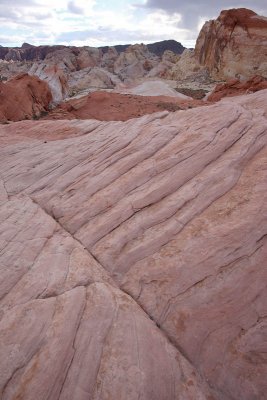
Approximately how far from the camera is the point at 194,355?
512 cm

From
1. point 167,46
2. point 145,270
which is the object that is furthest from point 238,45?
point 167,46

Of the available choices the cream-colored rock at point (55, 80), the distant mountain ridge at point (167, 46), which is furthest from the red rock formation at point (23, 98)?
the distant mountain ridge at point (167, 46)

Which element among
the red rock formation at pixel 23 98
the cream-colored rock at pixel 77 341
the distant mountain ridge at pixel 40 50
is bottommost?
the cream-colored rock at pixel 77 341

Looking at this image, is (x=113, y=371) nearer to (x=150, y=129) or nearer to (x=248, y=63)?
(x=150, y=129)

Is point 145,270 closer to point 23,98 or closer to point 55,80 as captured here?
point 23,98

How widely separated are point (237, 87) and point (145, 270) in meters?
27.8

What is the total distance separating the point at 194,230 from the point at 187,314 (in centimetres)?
168

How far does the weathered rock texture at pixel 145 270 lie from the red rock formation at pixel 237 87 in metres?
20.8

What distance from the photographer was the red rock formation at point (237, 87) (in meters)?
27.9

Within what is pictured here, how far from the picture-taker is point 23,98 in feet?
74.3

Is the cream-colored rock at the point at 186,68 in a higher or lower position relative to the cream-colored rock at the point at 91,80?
higher

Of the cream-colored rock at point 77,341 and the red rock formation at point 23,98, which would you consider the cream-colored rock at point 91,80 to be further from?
the cream-colored rock at point 77,341

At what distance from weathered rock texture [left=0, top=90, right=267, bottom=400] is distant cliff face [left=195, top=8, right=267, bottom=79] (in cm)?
3331

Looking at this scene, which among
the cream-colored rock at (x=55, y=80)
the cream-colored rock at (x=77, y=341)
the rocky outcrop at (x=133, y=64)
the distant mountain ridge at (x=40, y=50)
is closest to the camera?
the cream-colored rock at (x=77, y=341)
